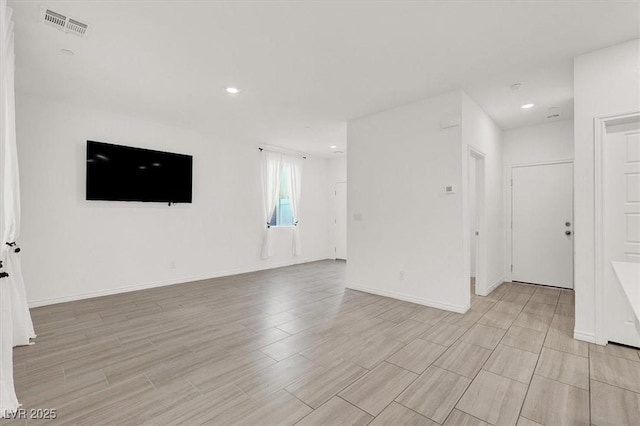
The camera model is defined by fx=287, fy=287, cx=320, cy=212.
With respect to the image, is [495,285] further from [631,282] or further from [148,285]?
[148,285]

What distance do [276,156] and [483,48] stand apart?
475 cm

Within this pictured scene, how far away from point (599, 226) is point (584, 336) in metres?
1.08

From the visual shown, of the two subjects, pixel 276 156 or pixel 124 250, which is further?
pixel 276 156

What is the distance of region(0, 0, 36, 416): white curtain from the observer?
177 cm

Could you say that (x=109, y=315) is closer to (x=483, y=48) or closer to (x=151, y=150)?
(x=151, y=150)

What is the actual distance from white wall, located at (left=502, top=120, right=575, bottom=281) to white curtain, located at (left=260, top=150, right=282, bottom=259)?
4.61 metres

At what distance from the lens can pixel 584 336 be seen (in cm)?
278

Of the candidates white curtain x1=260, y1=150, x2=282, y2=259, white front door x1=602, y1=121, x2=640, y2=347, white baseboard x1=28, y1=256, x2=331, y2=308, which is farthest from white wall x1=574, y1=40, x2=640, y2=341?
white baseboard x1=28, y1=256, x2=331, y2=308

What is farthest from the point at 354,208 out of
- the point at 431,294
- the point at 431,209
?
the point at 431,294

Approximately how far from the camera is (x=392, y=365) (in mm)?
2348

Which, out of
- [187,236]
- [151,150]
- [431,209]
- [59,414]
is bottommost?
[59,414]

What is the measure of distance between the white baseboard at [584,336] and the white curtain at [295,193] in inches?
206

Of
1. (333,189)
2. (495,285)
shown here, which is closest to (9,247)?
(495,285)

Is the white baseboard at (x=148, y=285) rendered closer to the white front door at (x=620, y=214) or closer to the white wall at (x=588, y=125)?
the white wall at (x=588, y=125)
